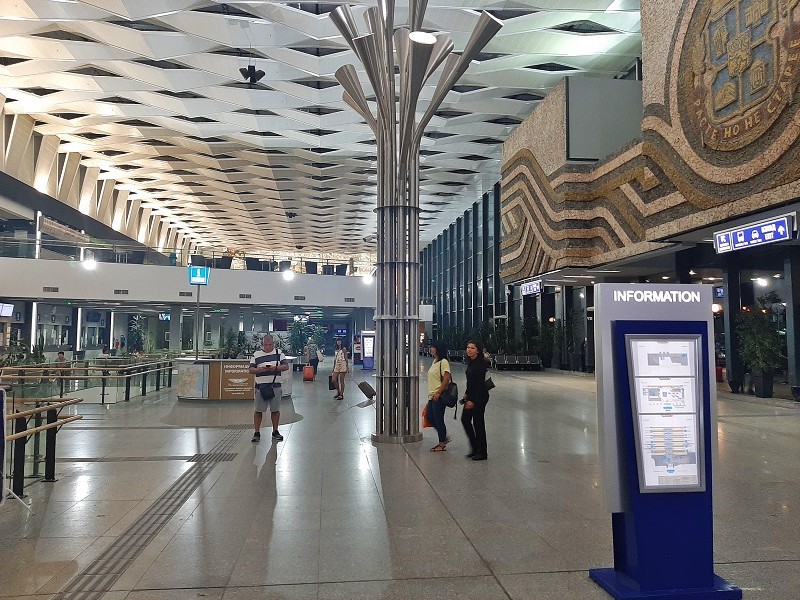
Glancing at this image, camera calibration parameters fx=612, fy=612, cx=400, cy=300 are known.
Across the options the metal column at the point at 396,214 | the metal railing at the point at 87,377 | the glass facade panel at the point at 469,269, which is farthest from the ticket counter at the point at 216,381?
the glass facade panel at the point at 469,269

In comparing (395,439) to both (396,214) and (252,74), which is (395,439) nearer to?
(396,214)

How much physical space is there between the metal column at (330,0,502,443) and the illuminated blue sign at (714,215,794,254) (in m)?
5.37

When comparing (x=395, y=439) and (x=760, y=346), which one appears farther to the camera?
(x=760, y=346)

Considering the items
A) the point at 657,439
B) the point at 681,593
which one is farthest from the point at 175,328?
→ the point at 681,593

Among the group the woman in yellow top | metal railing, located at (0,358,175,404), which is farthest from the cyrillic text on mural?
metal railing, located at (0,358,175,404)

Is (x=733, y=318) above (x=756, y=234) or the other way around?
the other way around

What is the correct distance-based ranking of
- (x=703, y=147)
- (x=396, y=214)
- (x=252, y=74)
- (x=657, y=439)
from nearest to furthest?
(x=657, y=439) < (x=396, y=214) < (x=703, y=147) < (x=252, y=74)

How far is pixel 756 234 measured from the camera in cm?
954

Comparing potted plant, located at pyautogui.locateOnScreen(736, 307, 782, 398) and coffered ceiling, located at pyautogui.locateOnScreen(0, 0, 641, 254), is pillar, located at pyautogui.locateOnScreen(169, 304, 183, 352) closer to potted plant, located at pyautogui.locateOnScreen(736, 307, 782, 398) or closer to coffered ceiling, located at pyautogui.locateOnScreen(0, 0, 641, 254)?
coffered ceiling, located at pyautogui.locateOnScreen(0, 0, 641, 254)

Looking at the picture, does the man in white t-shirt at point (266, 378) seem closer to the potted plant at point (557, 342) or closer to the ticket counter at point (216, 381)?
the ticket counter at point (216, 381)

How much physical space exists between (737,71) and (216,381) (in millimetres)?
11515

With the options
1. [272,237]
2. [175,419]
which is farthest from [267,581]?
[272,237]

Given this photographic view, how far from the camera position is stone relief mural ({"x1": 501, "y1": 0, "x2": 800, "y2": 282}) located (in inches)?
350

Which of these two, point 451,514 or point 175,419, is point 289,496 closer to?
point 451,514
